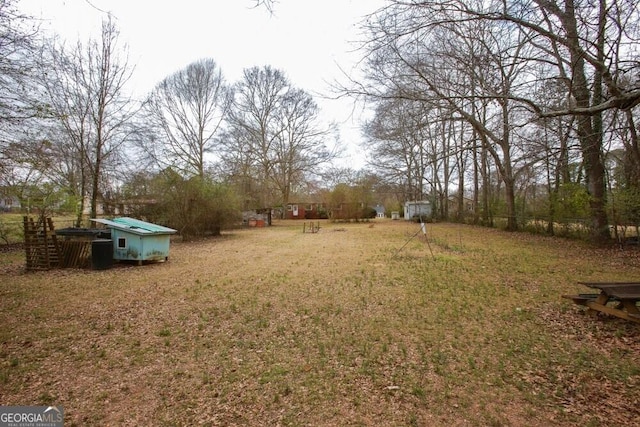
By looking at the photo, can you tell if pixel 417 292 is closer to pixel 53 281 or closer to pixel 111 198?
pixel 53 281

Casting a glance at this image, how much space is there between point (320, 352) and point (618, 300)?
Answer: 4006 mm

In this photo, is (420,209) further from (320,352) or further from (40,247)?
(320,352)

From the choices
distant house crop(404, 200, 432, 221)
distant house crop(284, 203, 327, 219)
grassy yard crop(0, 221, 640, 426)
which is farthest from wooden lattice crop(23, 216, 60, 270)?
distant house crop(284, 203, 327, 219)

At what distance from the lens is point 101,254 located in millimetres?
8812

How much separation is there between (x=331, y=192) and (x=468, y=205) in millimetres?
13962

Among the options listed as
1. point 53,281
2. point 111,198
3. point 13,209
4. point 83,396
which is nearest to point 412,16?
point 83,396

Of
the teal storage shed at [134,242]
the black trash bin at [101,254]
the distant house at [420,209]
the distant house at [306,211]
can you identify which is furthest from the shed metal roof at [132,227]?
the distant house at [306,211]

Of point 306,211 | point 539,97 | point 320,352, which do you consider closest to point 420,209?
point 306,211

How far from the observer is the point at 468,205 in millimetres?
32875

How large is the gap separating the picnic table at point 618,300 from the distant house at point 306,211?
121ft

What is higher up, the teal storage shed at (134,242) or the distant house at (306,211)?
the distant house at (306,211)

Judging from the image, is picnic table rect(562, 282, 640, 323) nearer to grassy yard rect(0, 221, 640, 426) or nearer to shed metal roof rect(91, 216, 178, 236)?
grassy yard rect(0, 221, 640, 426)

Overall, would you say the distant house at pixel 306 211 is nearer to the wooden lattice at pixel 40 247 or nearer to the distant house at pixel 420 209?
the distant house at pixel 420 209

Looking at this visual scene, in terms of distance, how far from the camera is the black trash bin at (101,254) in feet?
28.7
